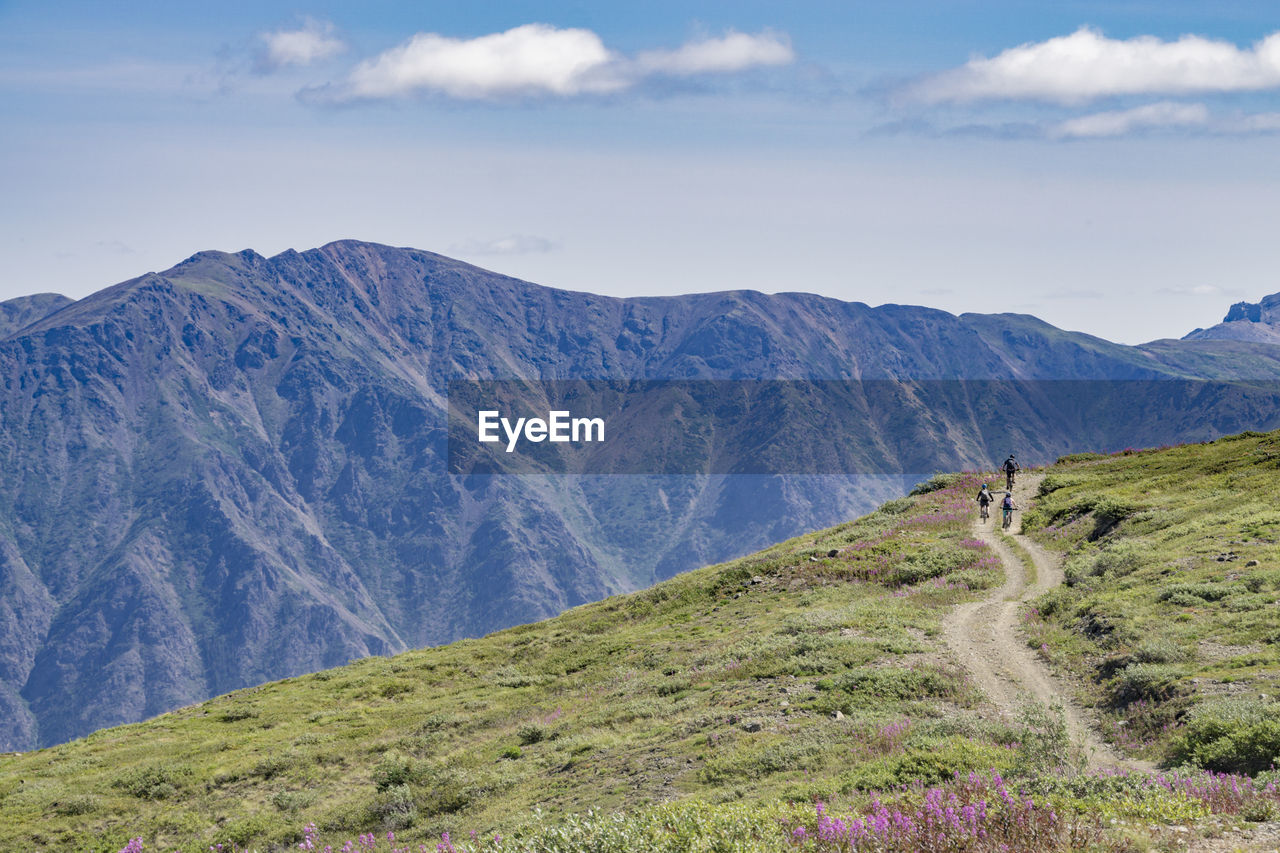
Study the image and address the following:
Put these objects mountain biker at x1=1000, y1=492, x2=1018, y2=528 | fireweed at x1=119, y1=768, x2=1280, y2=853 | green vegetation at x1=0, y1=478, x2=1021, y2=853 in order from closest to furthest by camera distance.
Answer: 1. fireweed at x1=119, y1=768, x2=1280, y2=853
2. green vegetation at x1=0, y1=478, x2=1021, y2=853
3. mountain biker at x1=1000, y1=492, x2=1018, y2=528

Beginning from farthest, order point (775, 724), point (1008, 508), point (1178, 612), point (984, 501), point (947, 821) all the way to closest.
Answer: point (984, 501)
point (1008, 508)
point (1178, 612)
point (775, 724)
point (947, 821)

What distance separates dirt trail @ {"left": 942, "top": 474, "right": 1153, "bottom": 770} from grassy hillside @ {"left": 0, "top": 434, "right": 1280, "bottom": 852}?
799 millimetres

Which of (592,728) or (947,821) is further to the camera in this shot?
(592,728)

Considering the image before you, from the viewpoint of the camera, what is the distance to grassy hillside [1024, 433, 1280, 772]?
21.9 metres

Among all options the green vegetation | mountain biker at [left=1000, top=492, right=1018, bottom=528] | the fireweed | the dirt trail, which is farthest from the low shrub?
mountain biker at [left=1000, top=492, right=1018, bottom=528]

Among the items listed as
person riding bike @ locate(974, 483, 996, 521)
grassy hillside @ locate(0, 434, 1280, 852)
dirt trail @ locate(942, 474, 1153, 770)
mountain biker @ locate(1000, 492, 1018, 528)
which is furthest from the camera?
person riding bike @ locate(974, 483, 996, 521)

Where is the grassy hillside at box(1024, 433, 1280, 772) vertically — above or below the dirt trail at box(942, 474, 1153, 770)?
above

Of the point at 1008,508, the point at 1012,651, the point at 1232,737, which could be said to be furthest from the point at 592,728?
the point at 1008,508

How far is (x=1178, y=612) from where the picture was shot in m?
31.9

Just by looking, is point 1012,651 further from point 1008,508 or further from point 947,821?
point 1008,508

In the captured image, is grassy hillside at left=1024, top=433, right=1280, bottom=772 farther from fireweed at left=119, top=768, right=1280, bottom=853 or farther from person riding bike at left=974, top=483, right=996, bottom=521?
fireweed at left=119, top=768, right=1280, bottom=853

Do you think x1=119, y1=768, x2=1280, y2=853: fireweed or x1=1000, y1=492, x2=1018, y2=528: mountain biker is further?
x1=1000, y1=492, x2=1018, y2=528: mountain biker

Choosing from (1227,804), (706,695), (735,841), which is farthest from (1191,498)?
(735,841)

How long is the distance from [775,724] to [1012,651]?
1059 centimetres
